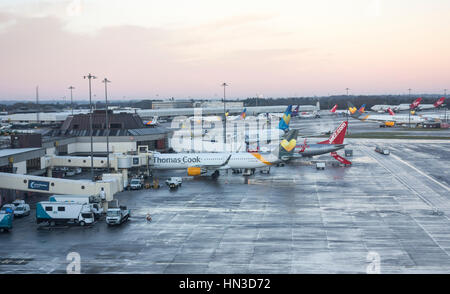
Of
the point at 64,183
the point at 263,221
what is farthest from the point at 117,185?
the point at 263,221

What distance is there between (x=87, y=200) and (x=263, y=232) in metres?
17.0

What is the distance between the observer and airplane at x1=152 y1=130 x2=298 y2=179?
64.4 meters

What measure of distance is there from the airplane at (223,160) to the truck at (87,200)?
74.9 ft

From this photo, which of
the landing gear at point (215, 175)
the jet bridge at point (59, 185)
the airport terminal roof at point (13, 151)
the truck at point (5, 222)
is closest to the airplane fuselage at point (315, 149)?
the landing gear at point (215, 175)

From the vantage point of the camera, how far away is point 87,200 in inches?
1646

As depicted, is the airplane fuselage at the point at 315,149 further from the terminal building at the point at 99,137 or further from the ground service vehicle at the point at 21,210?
the ground service vehicle at the point at 21,210

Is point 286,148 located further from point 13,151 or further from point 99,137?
point 13,151

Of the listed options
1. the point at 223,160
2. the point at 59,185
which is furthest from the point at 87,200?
the point at 223,160

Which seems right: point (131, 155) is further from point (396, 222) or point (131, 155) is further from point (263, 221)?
point (396, 222)

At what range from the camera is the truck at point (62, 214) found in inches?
1564

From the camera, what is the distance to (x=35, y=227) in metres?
39.8

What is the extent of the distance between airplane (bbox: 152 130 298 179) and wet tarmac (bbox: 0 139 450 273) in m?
3.81

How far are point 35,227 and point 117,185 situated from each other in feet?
29.1

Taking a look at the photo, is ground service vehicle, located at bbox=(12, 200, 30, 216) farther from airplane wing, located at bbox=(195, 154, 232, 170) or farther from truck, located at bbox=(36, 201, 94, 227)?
airplane wing, located at bbox=(195, 154, 232, 170)
